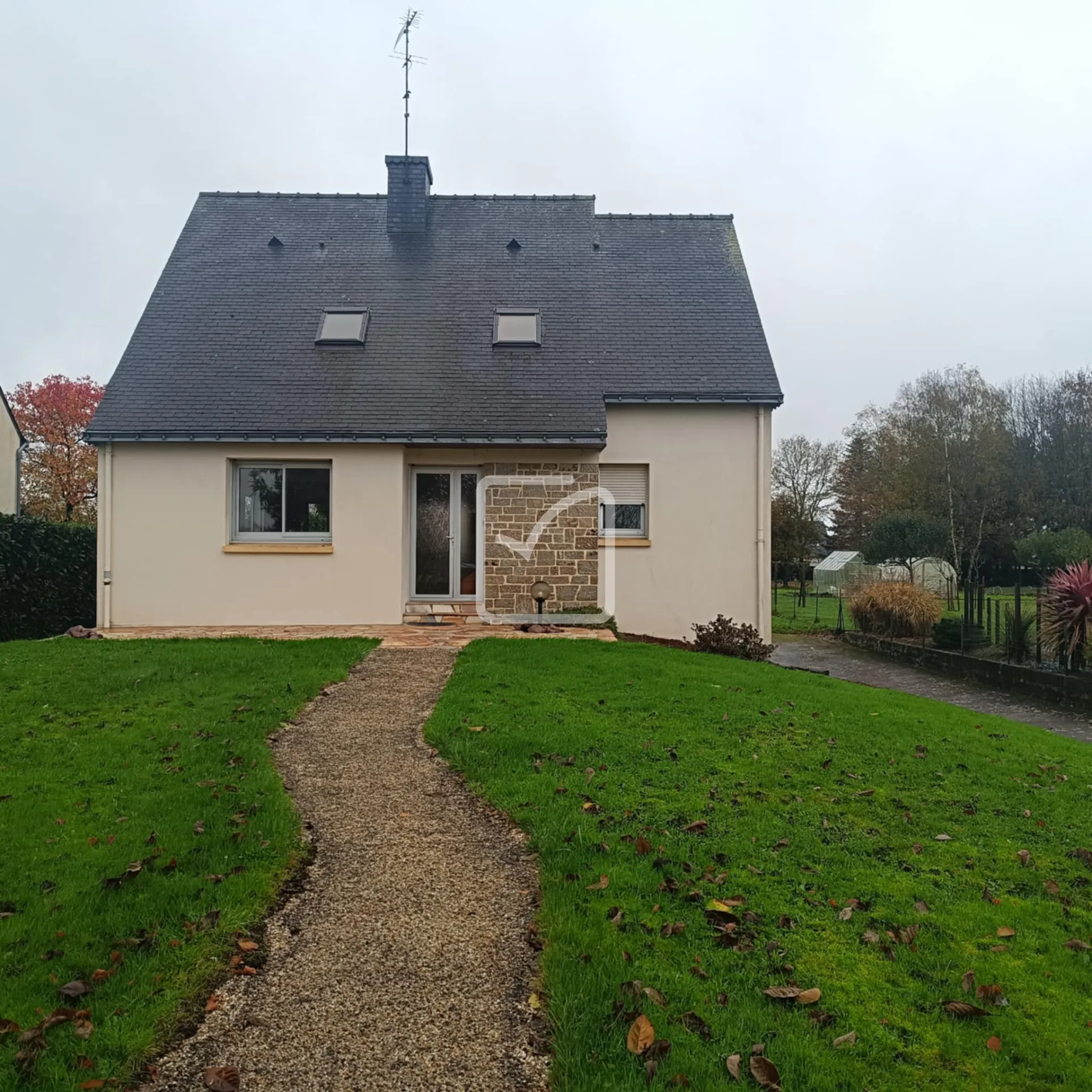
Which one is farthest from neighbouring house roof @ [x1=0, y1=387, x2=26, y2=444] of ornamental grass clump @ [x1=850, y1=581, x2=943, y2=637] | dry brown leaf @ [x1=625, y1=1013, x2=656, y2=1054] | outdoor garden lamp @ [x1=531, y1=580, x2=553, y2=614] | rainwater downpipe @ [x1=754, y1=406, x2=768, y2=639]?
dry brown leaf @ [x1=625, y1=1013, x2=656, y2=1054]

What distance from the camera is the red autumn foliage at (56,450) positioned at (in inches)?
1271

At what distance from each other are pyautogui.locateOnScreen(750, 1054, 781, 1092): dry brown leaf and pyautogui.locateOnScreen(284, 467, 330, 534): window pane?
11.3 m

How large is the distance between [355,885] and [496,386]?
406 inches

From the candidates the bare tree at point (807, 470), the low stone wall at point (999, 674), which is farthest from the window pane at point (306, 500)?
the bare tree at point (807, 470)

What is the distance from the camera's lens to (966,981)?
3.12 meters

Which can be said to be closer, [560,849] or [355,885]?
[355,885]

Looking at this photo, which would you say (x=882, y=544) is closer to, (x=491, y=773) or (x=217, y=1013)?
(x=491, y=773)

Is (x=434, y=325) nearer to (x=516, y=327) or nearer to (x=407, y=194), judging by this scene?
(x=516, y=327)

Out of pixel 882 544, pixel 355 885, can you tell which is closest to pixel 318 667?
pixel 355 885

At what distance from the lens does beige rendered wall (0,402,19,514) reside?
22.3 m

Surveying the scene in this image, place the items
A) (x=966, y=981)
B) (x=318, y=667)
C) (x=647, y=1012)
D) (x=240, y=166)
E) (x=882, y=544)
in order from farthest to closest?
(x=240, y=166) < (x=882, y=544) < (x=318, y=667) < (x=966, y=981) < (x=647, y=1012)

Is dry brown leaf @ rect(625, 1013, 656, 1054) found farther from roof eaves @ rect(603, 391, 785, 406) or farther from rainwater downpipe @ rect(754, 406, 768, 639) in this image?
roof eaves @ rect(603, 391, 785, 406)

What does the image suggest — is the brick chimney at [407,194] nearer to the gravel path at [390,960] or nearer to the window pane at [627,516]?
the window pane at [627,516]

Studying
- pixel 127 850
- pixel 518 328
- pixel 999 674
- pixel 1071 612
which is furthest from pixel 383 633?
pixel 1071 612
